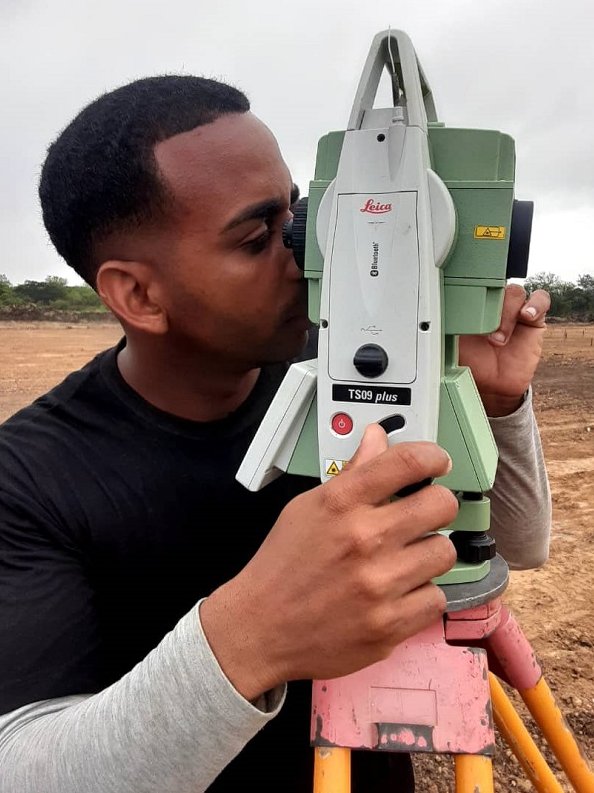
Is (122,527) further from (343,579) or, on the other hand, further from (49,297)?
(49,297)

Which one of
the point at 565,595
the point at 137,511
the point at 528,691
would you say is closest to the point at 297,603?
Answer: the point at 137,511

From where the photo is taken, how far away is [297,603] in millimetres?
752

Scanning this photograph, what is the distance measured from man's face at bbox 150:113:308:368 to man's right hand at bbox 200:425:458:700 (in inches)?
16.8

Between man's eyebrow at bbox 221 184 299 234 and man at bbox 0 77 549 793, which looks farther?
man's eyebrow at bbox 221 184 299 234

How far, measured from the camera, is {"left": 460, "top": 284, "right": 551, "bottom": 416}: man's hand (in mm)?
1036

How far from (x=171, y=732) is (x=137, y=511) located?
461 mm

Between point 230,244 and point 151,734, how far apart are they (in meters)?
0.73

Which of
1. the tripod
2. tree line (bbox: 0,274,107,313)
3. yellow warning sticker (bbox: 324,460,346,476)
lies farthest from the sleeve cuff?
tree line (bbox: 0,274,107,313)

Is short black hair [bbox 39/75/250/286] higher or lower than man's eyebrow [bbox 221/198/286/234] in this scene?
higher

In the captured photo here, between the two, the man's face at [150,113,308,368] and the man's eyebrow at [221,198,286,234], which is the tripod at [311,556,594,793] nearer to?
the man's face at [150,113,308,368]

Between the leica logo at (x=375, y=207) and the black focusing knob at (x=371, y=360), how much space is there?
6.5 inches

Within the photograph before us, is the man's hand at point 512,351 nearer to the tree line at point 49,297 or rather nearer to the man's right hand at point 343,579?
the man's right hand at point 343,579

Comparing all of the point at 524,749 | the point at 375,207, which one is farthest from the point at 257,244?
the point at 524,749

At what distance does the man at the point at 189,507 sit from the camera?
2.48 feet
